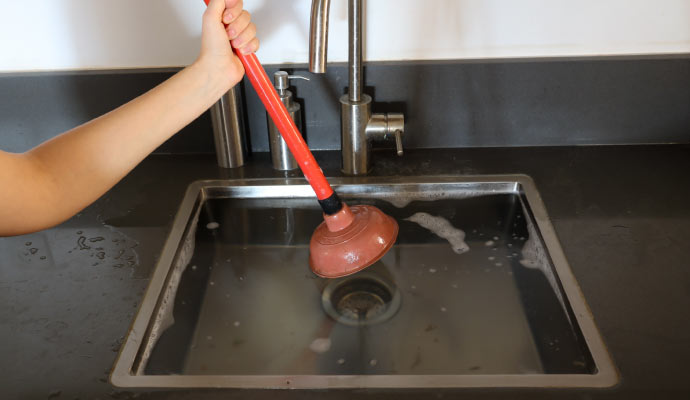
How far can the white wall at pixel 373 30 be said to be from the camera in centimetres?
102

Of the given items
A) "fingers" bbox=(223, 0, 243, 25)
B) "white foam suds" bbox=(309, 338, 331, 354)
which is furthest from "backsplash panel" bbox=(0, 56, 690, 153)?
"white foam suds" bbox=(309, 338, 331, 354)

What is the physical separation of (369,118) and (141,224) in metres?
0.41

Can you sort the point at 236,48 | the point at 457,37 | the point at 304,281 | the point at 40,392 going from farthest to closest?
the point at 457,37, the point at 304,281, the point at 236,48, the point at 40,392

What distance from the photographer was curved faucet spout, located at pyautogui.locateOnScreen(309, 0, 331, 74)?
0.82 m

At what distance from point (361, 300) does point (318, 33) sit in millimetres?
395

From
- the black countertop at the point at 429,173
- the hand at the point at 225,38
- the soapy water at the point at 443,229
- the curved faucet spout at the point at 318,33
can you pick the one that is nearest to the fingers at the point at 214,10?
the hand at the point at 225,38

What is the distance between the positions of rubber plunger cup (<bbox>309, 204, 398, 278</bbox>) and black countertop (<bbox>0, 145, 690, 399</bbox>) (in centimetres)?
18

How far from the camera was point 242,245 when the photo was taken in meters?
1.00

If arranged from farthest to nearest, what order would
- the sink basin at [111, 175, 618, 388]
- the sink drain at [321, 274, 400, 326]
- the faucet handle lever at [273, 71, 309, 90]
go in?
the faucet handle lever at [273, 71, 309, 90] → the sink drain at [321, 274, 400, 326] → the sink basin at [111, 175, 618, 388]

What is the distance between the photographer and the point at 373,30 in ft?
3.42

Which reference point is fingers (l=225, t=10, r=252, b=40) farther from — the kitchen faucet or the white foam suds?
the white foam suds

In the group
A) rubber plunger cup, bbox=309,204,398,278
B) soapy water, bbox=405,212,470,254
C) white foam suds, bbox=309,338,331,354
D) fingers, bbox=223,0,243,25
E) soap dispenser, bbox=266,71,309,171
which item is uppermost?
fingers, bbox=223,0,243,25

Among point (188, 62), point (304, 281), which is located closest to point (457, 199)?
point (304, 281)

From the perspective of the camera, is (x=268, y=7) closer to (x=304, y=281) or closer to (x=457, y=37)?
(x=457, y=37)
